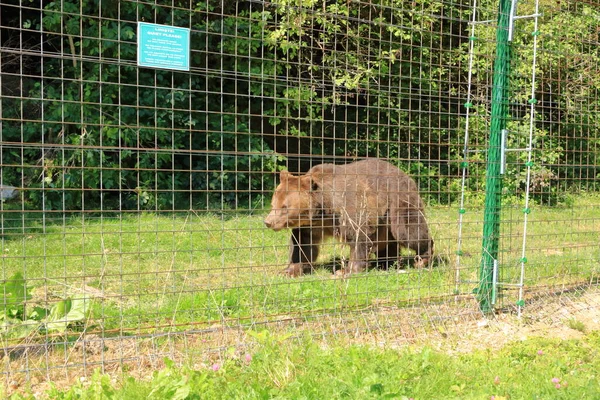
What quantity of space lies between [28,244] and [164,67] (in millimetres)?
5648

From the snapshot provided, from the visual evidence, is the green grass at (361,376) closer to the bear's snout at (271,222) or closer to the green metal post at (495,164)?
the green metal post at (495,164)

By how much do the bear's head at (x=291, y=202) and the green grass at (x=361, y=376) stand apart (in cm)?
311

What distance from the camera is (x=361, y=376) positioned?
12.6ft

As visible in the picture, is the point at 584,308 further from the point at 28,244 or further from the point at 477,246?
the point at 28,244

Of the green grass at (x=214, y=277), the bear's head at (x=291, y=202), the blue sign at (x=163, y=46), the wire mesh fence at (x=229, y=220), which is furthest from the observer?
the bear's head at (x=291, y=202)

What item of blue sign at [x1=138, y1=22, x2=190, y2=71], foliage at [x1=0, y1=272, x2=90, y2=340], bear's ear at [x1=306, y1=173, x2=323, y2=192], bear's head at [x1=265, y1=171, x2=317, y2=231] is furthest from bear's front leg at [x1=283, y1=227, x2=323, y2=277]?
blue sign at [x1=138, y1=22, x2=190, y2=71]

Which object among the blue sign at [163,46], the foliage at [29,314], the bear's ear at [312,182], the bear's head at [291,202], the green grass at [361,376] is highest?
the blue sign at [163,46]

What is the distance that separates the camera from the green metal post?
6.13 meters

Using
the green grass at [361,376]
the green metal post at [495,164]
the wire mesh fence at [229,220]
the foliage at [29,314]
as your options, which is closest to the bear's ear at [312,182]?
the wire mesh fence at [229,220]

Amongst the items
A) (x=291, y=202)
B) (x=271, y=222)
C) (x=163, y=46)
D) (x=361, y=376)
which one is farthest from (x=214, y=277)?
(x=361, y=376)

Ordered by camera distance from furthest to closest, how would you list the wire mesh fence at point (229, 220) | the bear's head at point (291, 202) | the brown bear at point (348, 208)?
the bear's head at point (291, 202) < the brown bear at point (348, 208) < the wire mesh fence at point (229, 220)

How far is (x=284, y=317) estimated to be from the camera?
5.43 metres

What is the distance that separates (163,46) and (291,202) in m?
3.66

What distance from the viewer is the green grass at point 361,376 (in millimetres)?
3617
